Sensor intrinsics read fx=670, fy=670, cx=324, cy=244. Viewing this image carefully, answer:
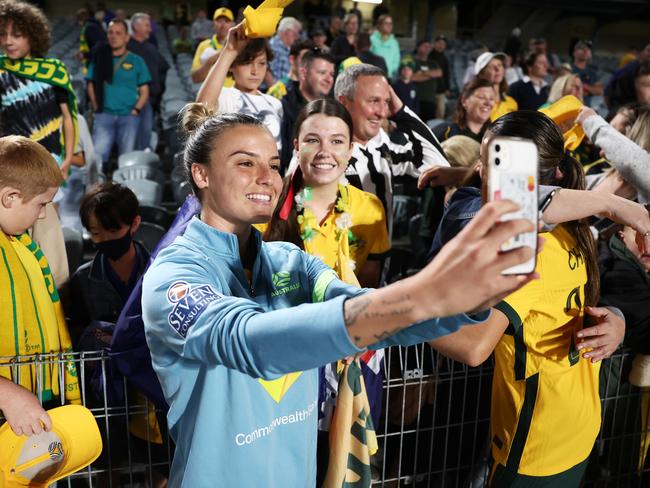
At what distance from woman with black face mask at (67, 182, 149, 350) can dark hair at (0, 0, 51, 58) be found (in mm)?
1193

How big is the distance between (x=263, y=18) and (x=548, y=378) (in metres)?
1.50

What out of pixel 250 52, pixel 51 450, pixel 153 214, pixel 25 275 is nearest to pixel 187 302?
pixel 51 450

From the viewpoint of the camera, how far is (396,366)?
225cm

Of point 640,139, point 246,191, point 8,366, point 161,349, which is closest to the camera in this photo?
point 161,349

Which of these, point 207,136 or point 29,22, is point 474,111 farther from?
point 207,136

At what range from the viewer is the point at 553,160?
1.71 metres

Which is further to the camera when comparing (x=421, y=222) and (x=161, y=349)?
(x=421, y=222)

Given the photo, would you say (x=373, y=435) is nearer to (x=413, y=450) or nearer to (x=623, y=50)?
(x=413, y=450)

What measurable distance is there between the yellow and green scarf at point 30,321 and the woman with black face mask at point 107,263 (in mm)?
529

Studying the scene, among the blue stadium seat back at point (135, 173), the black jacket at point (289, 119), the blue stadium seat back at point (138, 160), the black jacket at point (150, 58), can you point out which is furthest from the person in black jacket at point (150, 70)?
the black jacket at point (289, 119)

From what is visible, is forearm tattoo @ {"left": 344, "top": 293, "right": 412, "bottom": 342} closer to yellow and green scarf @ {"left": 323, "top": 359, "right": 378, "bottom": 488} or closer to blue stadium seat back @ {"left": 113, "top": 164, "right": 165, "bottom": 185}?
yellow and green scarf @ {"left": 323, "top": 359, "right": 378, "bottom": 488}

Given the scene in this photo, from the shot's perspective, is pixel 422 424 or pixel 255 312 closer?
pixel 255 312

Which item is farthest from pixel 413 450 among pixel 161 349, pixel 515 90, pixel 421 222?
pixel 515 90

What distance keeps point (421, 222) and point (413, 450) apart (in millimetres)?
1996
